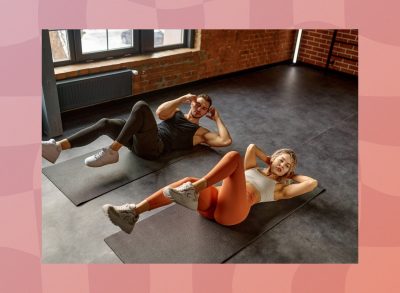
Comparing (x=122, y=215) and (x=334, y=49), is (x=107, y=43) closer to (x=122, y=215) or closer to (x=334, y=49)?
(x=122, y=215)

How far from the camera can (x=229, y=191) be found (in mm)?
2121

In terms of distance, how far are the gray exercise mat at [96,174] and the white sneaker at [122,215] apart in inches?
25.2

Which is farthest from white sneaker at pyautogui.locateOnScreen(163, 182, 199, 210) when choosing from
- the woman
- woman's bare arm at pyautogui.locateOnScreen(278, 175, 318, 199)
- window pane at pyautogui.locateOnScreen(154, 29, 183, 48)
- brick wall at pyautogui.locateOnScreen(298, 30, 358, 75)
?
brick wall at pyautogui.locateOnScreen(298, 30, 358, 75)

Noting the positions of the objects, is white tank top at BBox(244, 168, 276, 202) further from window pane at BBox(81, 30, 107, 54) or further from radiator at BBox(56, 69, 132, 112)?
window pane at BBox(81, 30, 107, 54)

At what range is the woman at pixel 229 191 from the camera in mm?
1944

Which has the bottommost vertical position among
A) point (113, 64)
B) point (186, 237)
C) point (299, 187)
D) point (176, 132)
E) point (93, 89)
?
point (186, 237)

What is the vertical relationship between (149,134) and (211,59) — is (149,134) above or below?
below

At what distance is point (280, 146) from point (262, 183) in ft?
4.10

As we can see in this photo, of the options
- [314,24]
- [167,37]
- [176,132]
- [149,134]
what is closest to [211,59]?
[167,37]

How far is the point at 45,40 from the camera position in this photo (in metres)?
2.92

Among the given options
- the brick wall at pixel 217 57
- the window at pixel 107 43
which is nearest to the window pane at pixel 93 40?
the window at pixel 107 43
